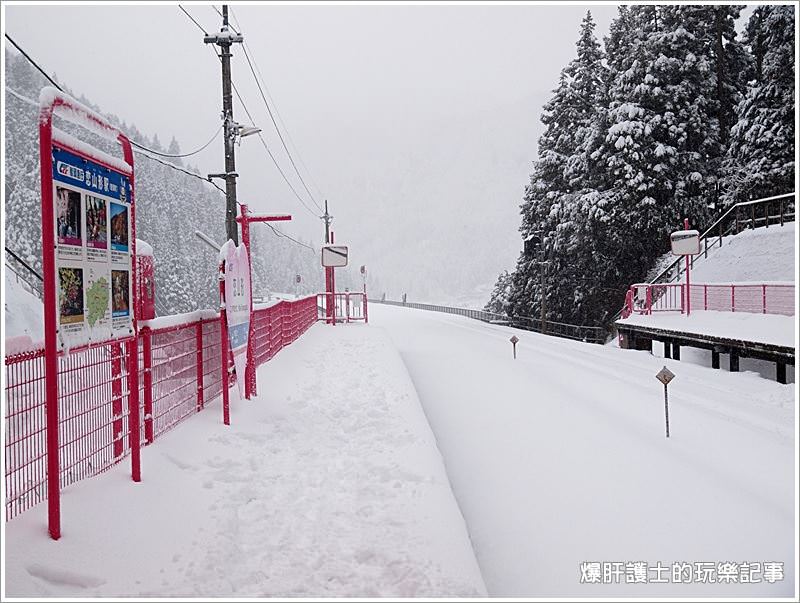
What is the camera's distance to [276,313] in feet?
49.8

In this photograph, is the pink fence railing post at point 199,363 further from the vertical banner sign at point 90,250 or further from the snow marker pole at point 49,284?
the snow marker pole at point 49,284

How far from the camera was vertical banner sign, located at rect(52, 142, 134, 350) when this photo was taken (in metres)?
4.02

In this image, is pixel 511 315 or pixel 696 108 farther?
pixel 511 315

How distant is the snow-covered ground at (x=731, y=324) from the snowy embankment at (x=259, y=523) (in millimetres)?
10614

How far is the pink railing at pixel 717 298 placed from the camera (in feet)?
51.5

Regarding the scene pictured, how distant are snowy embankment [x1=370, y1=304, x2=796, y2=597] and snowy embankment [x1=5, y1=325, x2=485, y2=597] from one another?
0.92 meters

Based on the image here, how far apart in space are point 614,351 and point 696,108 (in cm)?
1426

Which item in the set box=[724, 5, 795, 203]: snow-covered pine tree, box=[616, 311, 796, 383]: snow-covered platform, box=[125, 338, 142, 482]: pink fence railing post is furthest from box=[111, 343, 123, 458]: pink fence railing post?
box=[724, 5, 795, 203]: snow-covered pine tree

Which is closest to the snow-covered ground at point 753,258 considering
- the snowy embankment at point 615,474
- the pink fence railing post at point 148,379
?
the snowy embankment at point 615,474

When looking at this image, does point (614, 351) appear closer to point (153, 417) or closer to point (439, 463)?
point (439, 463)

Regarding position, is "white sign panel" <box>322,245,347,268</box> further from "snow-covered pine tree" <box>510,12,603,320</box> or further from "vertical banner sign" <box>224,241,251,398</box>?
"vertical banner sign" <box>224,241,251,398</box>

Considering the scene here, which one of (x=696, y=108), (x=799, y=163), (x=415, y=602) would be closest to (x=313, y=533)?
(x=415, y=602)

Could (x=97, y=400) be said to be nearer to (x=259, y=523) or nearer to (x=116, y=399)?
(x=116, y=399)

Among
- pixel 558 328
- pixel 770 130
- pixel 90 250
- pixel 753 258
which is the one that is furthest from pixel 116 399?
pixel 558 328
